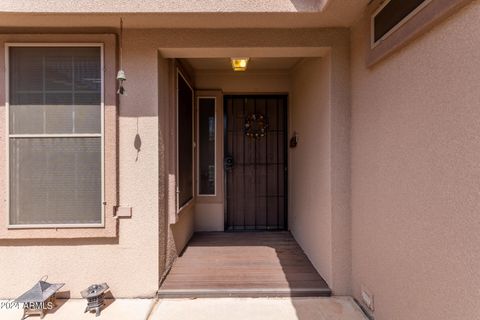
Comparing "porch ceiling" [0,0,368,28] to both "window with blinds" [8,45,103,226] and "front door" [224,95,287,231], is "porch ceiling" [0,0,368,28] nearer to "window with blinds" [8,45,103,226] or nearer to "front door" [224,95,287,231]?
"window with blinds" [8,45,103,226]

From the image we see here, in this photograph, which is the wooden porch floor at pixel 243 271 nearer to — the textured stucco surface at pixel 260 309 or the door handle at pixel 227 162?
the textured stucco surface at pixel 260 309

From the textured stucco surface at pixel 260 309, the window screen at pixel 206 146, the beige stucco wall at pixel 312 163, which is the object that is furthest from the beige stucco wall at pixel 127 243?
the window screen at pixel 206 146

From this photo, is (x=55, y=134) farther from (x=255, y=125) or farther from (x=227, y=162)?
(x=255, y=125)

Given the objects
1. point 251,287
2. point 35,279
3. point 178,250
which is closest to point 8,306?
point 35,279

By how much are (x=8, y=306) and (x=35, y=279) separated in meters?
0.27

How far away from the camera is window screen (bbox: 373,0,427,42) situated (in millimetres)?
1769

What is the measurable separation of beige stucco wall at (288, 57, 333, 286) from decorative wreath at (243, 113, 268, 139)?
516mm

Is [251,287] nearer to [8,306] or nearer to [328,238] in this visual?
[328,238]

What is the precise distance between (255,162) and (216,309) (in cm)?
261

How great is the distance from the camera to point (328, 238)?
2754 millimetres

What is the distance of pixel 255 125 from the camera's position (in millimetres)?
4699

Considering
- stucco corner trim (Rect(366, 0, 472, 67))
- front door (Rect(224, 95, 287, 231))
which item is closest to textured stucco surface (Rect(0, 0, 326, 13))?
stucco corner trim (Rect(366, 0, 472, 67))

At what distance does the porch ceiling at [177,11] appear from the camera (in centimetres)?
233

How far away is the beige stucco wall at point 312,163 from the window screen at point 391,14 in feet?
2.05
